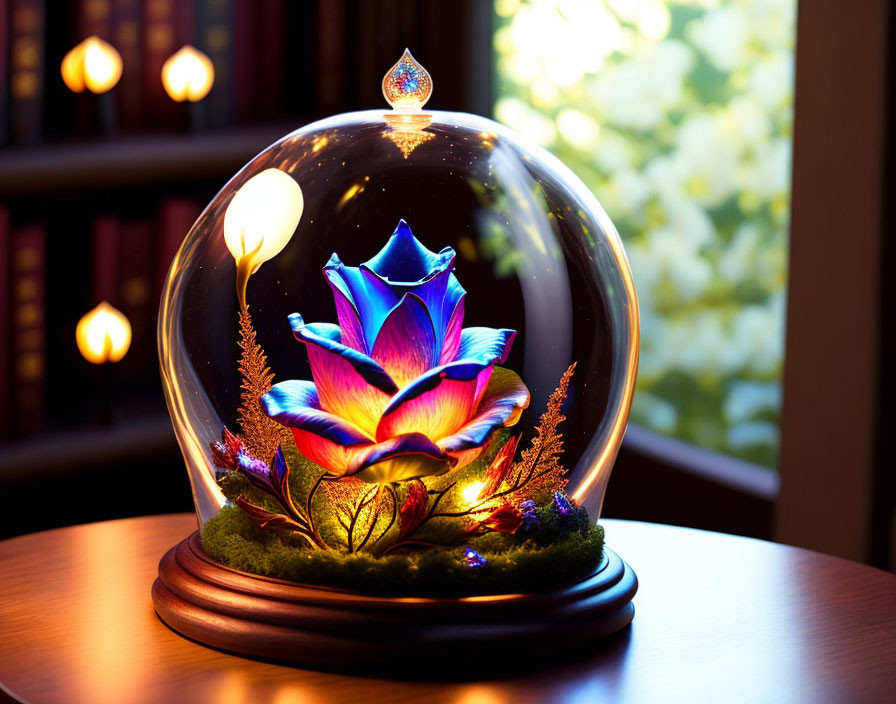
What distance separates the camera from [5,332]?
1.87 metres

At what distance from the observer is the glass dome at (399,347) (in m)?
0.83

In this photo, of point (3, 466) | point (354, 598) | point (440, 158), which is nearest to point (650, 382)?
point (3, 466)

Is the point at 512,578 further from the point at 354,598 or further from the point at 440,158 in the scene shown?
the point at 440,158

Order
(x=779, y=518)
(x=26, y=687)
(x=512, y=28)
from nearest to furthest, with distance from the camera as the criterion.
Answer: (x=26, y=687)
(x=779, y=518)
(x=512, y=28)

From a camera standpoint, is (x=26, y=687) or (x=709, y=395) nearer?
(x=26, y=687)

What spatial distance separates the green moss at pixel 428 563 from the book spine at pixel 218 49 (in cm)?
137

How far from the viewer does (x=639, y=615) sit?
87 cm

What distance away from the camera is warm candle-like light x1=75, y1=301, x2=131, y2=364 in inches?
73.3

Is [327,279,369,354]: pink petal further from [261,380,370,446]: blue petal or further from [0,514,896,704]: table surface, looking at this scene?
[0,514,896,704]: table surface

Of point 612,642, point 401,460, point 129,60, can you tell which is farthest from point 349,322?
point 129,60

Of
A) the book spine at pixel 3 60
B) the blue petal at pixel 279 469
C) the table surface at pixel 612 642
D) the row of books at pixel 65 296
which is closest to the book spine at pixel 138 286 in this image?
the row of books at pixel 65 296

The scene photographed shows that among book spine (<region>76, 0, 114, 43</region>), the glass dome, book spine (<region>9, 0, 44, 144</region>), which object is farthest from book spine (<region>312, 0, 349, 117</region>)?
the glass dome

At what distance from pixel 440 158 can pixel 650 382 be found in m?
1.18

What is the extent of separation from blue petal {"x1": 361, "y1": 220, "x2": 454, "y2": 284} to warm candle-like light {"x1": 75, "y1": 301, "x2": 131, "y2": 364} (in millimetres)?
1038
